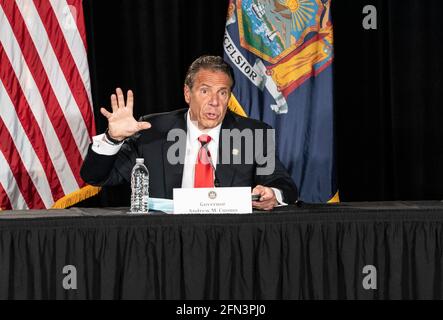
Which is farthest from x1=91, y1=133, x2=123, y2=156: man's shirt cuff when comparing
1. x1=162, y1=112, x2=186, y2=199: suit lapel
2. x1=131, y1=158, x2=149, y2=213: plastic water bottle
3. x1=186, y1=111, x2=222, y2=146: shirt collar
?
x1=186, y1=111, x2=222, y2=146: shirt collar

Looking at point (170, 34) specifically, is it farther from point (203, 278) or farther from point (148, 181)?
point (203, 278)

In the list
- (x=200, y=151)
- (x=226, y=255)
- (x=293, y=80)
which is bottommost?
(x=226, y=255)

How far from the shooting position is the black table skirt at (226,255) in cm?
296

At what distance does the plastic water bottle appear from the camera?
10.7ft

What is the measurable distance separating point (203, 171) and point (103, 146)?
0.48m

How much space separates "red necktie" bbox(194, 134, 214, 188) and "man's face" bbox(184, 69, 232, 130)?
8.0 inches

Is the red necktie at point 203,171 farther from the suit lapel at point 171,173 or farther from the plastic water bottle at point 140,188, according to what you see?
the plastic water bottle at point 140,188

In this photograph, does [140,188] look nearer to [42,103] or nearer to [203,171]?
[203,171]

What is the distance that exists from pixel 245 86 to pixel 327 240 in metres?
2.11

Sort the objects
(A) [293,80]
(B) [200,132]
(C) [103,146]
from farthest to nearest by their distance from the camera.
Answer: (A) [293,80]
(B) [200,132]
(C) [103,146]

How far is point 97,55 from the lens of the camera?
195 inches

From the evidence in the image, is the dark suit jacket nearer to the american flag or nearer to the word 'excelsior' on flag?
the american flag

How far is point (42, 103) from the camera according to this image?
4.67 m

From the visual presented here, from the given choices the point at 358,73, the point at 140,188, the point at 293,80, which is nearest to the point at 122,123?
the point at 140,188
